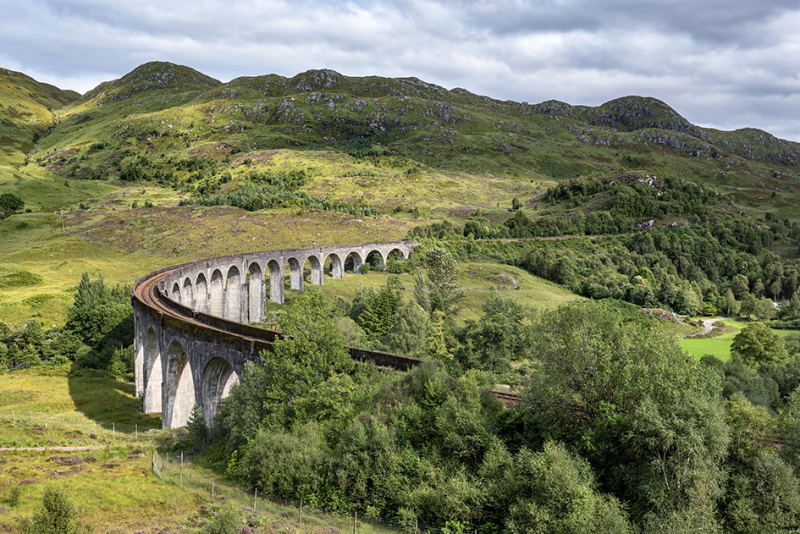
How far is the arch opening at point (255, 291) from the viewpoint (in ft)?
234

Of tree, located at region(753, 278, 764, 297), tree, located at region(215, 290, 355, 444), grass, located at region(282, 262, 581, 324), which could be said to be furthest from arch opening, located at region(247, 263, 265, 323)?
tree, located at region(753, 278, 764, 297)

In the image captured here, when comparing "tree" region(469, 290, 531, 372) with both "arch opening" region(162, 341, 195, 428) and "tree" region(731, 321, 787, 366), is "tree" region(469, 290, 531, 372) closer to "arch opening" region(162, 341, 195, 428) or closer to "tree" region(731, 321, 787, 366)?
"tree" region(731, 321, 787, 366)

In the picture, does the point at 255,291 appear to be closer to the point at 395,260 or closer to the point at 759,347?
the point at 395,260

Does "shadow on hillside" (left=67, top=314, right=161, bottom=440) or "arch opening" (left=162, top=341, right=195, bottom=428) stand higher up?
"arch opening" (left=162, top=341, right=195, bottom=428)

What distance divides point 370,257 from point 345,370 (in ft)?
256

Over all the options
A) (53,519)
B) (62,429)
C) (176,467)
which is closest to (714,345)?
(176,467)

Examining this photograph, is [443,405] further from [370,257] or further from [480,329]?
[370,257]

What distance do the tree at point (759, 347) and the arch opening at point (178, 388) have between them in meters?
55.7

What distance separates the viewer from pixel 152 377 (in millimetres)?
41500

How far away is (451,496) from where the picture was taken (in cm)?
1869

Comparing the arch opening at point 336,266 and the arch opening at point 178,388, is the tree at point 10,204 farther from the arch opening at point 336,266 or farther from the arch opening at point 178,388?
the arch opening at point 178,388

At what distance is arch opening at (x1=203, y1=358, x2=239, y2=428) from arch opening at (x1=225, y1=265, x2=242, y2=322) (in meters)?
33.4

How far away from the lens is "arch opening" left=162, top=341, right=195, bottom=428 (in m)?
36.7

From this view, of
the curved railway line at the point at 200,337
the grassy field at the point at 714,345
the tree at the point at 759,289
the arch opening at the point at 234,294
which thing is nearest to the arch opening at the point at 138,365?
the curved railway line at the point at 200,337
